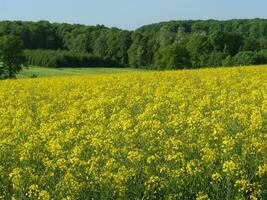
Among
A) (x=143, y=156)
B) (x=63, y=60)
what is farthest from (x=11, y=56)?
(x=143, y=156)

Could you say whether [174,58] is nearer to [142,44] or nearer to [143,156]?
[142,44]

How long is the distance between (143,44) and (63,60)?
68.7 ft

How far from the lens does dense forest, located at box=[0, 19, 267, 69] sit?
6673 centimetres

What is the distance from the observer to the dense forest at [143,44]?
2627 inches

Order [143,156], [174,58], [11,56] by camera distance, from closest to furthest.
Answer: [143,156] < [11,56] < [174,58]

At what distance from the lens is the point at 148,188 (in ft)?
24.8

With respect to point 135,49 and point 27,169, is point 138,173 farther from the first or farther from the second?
point 135,49

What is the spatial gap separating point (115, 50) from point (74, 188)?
86.1m

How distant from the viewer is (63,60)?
7438 centimetres

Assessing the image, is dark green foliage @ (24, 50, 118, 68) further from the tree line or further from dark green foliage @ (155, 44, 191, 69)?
dark green foliage @ (155, 44, 191, 69)

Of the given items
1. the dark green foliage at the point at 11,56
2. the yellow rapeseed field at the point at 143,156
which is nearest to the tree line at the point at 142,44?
the dark green foliage at the point at 11,56

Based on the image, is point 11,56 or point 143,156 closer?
point 143,156

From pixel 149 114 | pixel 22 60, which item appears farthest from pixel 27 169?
pixel 22 60

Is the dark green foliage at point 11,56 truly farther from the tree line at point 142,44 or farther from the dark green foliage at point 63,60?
the dark green foliage at point 63,60
